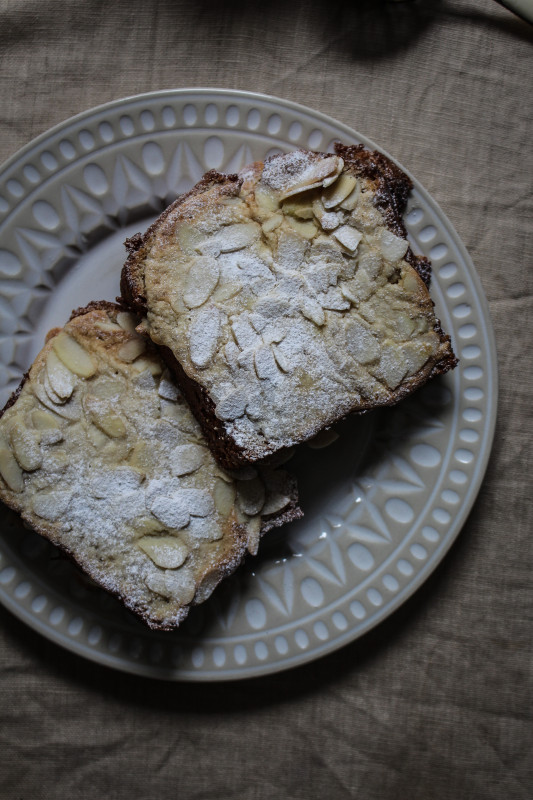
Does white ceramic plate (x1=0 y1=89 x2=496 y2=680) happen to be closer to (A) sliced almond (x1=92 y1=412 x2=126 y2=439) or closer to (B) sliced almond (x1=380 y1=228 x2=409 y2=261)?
(B) sliced almond (x1=380 y1=228 x2=409 y2=261)

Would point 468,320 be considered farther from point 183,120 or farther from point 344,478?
point 183,120

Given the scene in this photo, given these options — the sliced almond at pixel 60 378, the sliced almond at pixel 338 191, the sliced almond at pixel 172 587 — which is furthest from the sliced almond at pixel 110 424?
the sliced almond at pixel 338 191

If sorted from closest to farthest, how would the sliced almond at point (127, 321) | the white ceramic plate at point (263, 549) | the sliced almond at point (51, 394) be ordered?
the sliced almond at point (51, 394)
the sliced almond at point (127, 321)
the white ceramic plate at point (263, 549)

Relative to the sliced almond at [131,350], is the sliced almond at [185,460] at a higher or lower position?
lower

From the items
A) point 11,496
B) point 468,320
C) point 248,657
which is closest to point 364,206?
point 468,320

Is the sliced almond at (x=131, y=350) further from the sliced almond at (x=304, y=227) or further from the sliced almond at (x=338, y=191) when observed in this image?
the sliced almond at (x=338, y=191)
